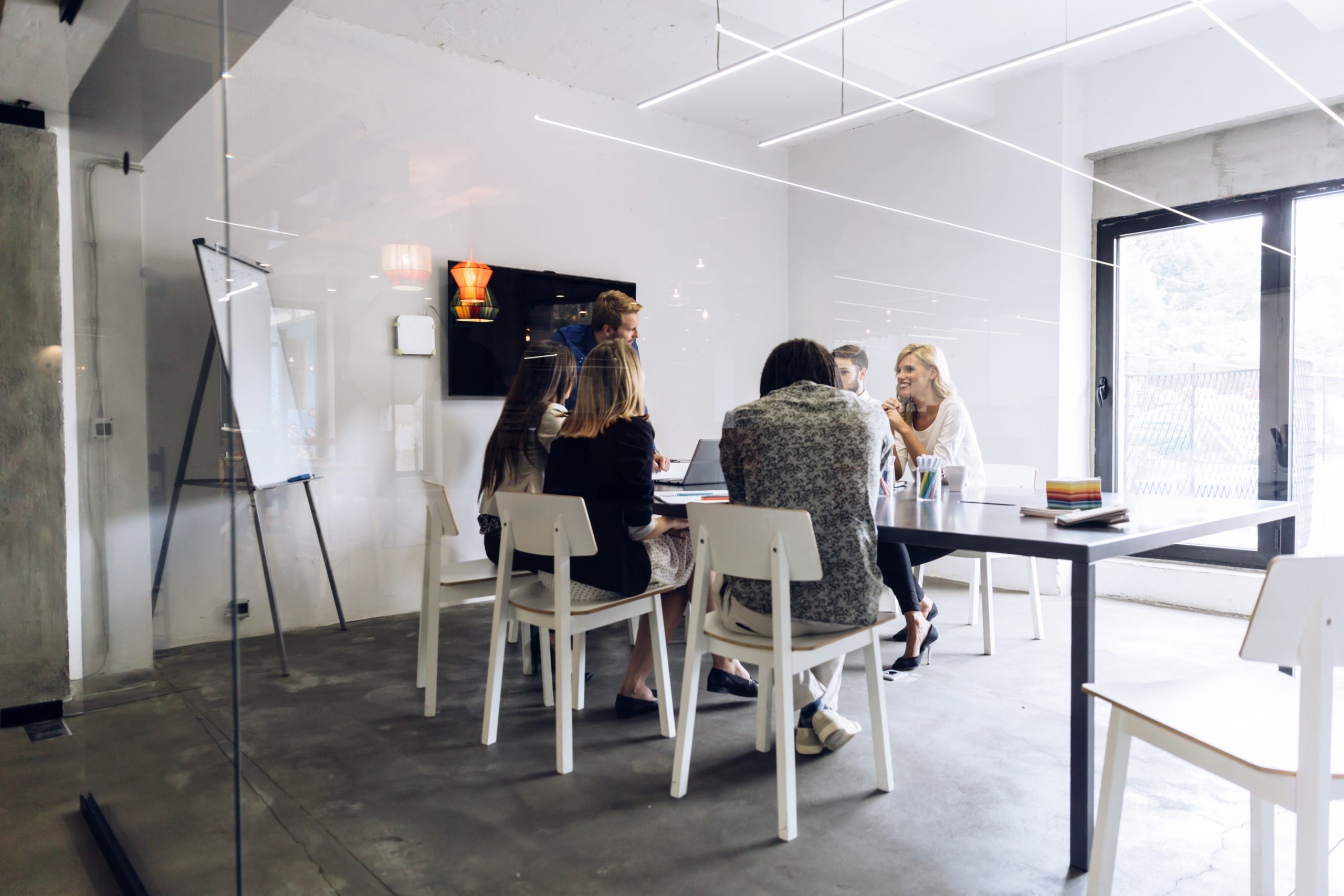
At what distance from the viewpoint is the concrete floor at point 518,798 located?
1.61m

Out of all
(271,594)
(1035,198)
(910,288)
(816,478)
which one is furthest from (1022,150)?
(271,594)

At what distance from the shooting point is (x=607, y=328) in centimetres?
328

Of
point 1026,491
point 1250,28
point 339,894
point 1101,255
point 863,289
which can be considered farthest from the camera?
point 863,289

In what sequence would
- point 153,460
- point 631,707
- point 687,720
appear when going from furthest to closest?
point 631,707, point 687,720, point 153,460

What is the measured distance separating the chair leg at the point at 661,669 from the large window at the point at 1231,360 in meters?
2.48

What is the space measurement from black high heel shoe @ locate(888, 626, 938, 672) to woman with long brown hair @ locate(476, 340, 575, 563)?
1.63 meters

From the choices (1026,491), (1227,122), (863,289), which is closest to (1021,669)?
(1026,491)

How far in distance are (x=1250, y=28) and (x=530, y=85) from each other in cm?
336

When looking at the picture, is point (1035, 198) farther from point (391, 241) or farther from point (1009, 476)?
point (391, 241)

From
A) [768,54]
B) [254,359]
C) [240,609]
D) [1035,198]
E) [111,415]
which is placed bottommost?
[240,609]

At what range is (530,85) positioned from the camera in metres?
3.28

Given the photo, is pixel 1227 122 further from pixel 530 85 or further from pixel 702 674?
pixel 702 674

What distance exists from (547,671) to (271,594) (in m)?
1.13

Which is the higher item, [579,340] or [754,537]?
[579,340]
